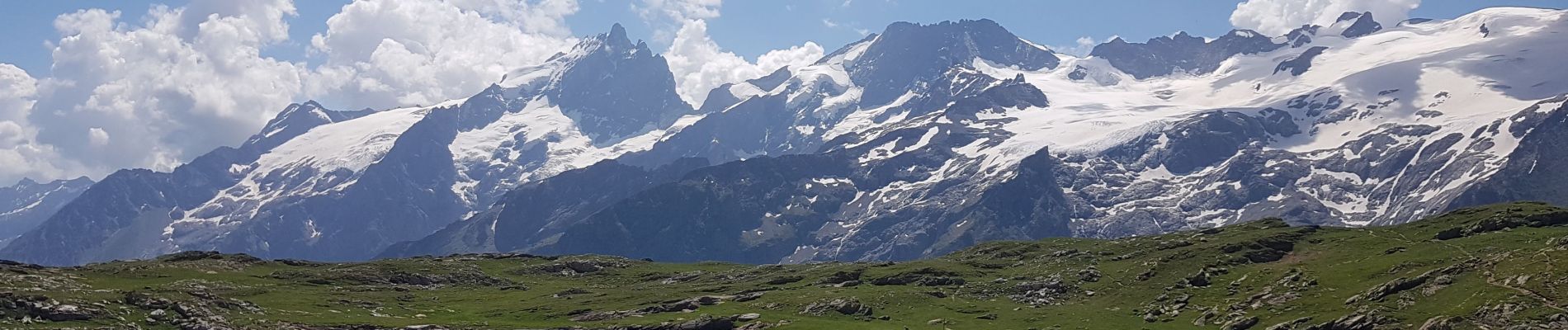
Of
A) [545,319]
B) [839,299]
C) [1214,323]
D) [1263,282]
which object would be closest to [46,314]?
[545,319]

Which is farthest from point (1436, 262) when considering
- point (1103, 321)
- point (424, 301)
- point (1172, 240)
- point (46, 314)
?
point (46, 314)

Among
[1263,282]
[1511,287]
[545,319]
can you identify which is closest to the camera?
[1511,287]

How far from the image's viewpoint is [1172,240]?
163 meters

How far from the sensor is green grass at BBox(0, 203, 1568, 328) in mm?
98625

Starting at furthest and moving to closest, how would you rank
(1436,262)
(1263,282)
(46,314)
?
(1263,282) < (1436,262) < (46,314)

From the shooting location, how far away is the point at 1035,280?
140m

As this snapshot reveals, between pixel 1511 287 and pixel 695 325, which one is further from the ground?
pixel 695 325

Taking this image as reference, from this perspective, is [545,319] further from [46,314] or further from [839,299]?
[46,314]

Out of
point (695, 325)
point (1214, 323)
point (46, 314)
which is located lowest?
point (1214, 323)

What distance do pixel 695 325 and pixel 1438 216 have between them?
92.9 m

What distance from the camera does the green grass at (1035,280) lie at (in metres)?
98.6

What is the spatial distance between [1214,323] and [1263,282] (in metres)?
16.6

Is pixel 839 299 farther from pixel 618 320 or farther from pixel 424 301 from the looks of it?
pixel 424 301

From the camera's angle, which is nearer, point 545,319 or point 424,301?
point 545,319
